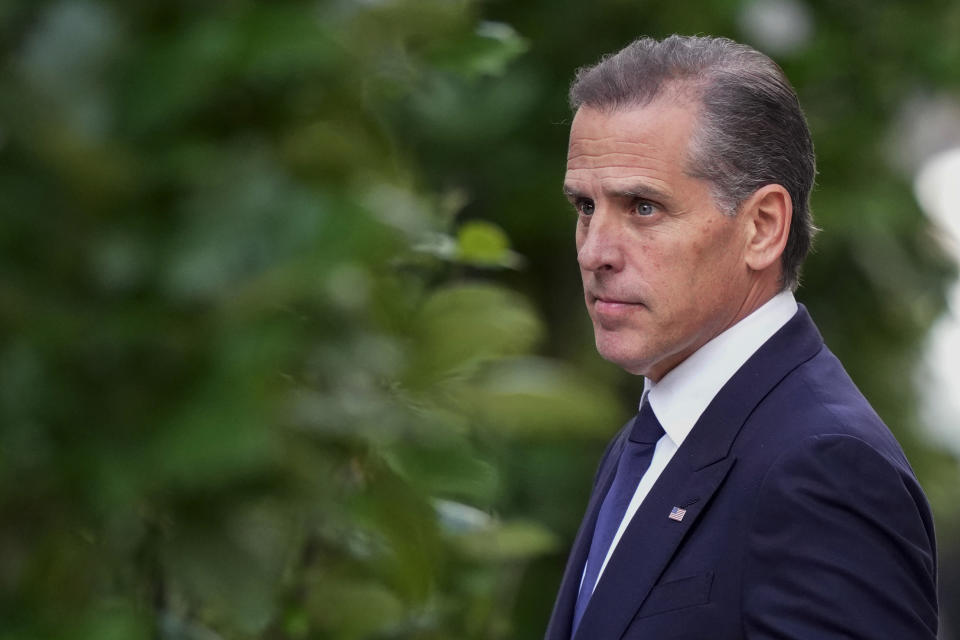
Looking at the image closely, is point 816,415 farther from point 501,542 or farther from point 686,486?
point 501,542

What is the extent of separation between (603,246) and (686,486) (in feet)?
0.96

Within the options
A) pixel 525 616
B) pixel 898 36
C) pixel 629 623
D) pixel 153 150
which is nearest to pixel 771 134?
pixel 629 623

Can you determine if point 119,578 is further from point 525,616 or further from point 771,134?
point 525,616

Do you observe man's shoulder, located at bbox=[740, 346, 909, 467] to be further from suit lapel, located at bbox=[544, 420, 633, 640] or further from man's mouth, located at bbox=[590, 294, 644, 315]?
suit lapel, located at bbox=[544, 420, 633, 640]

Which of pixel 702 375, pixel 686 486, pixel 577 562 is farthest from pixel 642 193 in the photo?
pixel 577 562

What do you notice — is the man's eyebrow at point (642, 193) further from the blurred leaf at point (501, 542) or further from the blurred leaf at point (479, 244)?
the blurred leaf at point (501, 542)

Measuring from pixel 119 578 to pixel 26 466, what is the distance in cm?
33

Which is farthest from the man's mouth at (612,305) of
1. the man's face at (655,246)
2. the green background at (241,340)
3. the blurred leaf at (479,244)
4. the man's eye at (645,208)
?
the blurred leaf at (479,244)

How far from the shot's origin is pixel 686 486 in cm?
161

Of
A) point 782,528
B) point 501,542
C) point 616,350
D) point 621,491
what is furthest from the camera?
point 501,542

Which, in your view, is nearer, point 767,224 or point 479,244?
point 767,224

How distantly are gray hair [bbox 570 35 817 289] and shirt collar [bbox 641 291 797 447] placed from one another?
0.26ft

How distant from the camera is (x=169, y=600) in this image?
5.69 ft

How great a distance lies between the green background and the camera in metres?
1.22
